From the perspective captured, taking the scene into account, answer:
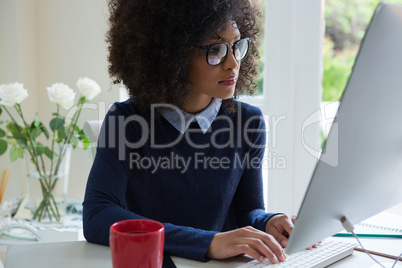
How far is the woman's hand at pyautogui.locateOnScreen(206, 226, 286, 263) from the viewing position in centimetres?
88

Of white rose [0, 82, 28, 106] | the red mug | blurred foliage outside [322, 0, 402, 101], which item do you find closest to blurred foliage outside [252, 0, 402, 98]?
blurred foliage outside [322, 0, 402, 101]

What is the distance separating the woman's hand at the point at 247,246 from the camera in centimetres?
88

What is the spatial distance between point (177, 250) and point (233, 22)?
631mm

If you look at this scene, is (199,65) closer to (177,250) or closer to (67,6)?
(177,250)

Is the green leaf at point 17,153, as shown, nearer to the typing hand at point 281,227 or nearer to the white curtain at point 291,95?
the white curtain at point 291,95

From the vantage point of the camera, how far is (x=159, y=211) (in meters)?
1.31

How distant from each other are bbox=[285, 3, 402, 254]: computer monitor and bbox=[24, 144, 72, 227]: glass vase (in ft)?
4.51

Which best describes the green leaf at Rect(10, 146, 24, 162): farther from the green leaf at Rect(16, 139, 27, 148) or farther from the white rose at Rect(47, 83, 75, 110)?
the white rose at Rect(47, 83, 75, 110)

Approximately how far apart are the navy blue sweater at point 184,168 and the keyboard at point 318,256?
0.23 metres

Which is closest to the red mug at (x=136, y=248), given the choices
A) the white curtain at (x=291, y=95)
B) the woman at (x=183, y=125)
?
the woman at (x=183, y=125)

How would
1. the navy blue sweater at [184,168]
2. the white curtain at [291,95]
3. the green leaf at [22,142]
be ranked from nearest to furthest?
the navy blue sweater at [184,168] → the green leaf at [22,142] → the white curtain at [291,95]

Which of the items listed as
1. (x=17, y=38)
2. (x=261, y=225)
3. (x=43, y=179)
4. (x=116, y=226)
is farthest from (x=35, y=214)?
(x=116, y=226)

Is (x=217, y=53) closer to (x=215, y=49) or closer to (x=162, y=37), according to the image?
(x=215, y=49)

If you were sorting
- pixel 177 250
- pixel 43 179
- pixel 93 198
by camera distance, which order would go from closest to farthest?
pixel 177 250 < pixel 93 198 < pixel 43 179
